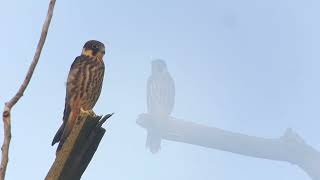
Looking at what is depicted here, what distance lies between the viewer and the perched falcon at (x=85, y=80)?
7301 millimetres

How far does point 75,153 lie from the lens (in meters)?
3.75

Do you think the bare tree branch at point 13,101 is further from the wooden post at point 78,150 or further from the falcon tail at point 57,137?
the falcon tail at point 57,137

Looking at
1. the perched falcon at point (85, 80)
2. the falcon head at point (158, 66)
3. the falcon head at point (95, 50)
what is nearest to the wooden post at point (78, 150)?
the perched falcon at point (85, 80)

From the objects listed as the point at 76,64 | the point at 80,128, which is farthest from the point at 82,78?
the point at 80,128

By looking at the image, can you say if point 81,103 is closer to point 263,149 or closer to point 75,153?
point 75,153

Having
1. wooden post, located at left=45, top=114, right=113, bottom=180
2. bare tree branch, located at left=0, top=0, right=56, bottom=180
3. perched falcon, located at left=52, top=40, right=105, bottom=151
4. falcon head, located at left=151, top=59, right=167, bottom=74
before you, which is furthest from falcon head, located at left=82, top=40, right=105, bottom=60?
falcon head, located at left=151, top=59, right=167, bottom=74

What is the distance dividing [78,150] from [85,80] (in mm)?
3951

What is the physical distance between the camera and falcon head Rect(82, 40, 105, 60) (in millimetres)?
7980

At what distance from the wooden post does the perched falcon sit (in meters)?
2.94

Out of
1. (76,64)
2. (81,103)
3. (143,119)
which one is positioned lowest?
(81,103)

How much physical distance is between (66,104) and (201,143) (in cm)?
10916

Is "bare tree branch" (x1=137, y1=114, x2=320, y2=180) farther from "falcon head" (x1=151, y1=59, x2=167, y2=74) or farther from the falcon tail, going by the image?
the falcon tail

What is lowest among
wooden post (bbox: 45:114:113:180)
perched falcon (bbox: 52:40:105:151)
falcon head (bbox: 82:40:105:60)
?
wooden post (bbox: 45:114:113:180)

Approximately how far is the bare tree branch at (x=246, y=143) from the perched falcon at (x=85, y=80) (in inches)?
3716
